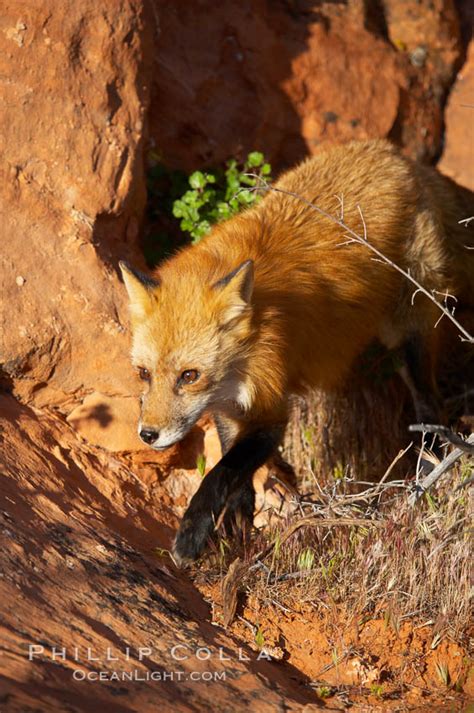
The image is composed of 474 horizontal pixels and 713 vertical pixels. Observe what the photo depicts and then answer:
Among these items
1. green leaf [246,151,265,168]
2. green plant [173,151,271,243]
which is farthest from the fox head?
green leaf [246,151,265,168]

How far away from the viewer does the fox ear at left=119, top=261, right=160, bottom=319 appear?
446cm

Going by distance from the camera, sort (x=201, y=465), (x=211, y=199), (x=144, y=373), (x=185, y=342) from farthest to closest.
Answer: (x=211, y=199) → (x=201, y=465) → (x=144, y=373) → (x=185, y=342)

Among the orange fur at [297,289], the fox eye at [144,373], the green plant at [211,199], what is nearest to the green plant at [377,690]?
the orange fur at [297,289]

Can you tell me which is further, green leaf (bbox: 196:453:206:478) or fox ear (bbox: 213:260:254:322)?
green leaf (bbox: 196:453:206:478)

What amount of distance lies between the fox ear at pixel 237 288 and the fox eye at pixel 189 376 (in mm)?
315

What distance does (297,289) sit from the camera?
4707mm

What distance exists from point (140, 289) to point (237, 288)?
546 millimetres

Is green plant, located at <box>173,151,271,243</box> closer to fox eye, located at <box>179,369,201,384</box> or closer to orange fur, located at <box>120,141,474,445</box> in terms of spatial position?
orange fur, located at <box>120,141,474,445</box>

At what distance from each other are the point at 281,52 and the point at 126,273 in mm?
3641

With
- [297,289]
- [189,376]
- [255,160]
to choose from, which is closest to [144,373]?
[189,376]

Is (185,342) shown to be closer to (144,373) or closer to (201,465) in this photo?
(144,373)

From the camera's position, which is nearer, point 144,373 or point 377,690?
point 377,690

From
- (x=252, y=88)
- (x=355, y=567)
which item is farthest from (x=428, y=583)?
(x=252, y=88)

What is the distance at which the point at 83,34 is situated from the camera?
550 cm
